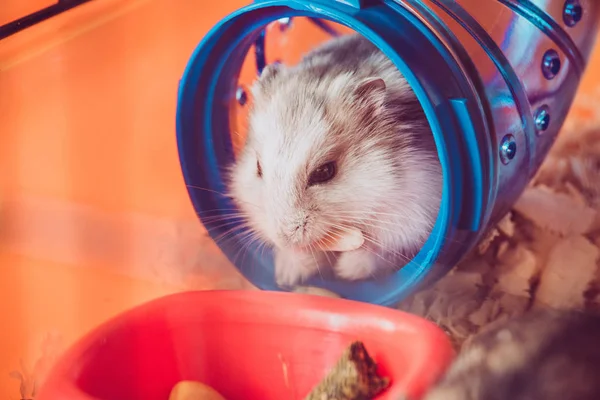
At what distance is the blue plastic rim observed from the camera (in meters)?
0.82

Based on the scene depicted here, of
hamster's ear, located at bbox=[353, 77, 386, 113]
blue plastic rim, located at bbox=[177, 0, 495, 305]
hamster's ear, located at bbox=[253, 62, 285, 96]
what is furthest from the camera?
hamster's ear, located at bbox=[253, 62, 285, 96]

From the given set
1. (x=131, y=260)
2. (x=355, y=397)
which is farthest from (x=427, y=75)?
(x=131, y=260)

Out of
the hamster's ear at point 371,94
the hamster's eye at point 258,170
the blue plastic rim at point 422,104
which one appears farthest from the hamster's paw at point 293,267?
the hamster's ear at point 371,94

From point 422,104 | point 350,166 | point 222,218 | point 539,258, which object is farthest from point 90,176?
point 539,258

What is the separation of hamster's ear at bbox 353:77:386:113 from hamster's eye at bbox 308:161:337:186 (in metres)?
0.09

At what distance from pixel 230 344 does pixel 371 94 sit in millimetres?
395

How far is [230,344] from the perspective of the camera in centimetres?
98

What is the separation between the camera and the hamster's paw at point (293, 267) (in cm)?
101

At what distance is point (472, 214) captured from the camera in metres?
0.88

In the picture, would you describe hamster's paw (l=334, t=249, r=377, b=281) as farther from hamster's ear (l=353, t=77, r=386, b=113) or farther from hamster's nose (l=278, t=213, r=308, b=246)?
hamster's ear (l=353, t=77, r=386, b=113)

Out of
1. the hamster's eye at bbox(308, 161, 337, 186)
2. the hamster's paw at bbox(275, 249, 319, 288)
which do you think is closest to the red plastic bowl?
the hamster's paw at bbox(275, 249, 319, 288)

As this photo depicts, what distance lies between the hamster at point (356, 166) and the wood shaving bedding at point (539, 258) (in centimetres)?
8

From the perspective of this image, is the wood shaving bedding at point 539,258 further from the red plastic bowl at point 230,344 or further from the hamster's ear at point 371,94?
the hamster's ear at point 371,94

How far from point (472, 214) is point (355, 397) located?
27 centimetres
